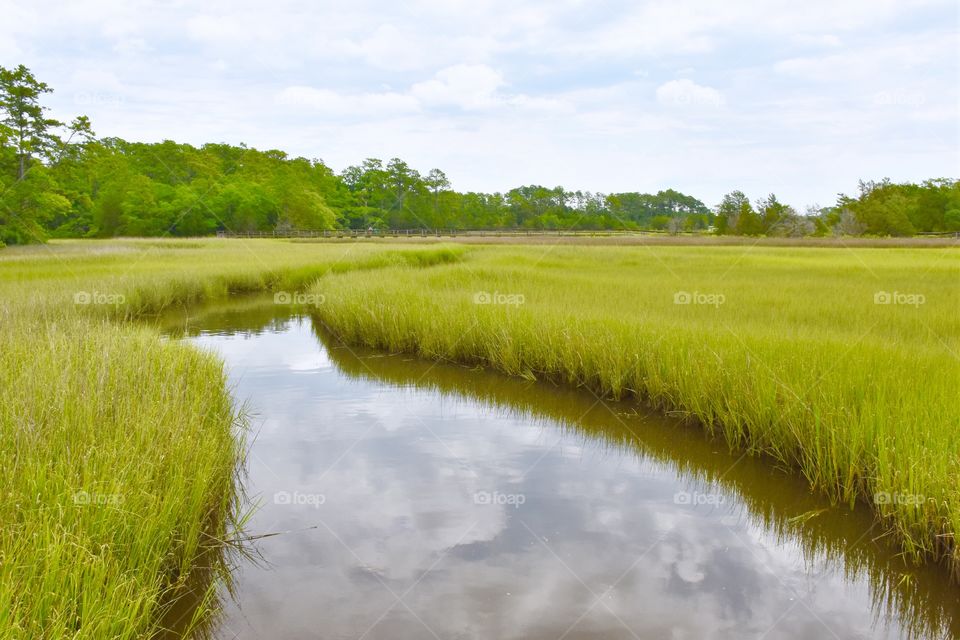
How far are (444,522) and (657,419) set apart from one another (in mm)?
3934

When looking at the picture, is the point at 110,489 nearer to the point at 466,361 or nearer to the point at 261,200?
the point at 466,361

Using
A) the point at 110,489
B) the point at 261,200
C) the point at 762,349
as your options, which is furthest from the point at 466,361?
the point at 261,200

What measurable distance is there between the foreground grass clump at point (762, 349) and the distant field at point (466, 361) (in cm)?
4

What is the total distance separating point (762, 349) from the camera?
813 cm

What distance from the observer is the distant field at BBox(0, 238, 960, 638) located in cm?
372

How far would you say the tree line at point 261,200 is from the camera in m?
29.3

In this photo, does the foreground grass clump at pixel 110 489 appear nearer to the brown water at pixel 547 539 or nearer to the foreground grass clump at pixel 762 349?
the brown water at pixel 547 539

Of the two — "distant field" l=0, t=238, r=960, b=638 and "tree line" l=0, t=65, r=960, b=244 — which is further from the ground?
"tree line" l=0, t=65, r=960, b=244

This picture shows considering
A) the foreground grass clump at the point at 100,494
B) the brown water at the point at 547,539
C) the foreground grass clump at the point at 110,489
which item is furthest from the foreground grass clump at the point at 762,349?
the foreground grass clump at the point at 100,494

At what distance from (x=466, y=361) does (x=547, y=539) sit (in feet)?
22.1

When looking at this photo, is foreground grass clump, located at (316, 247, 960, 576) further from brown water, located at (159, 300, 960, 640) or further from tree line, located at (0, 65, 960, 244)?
tree line, located at (0, 65, 960, 244)

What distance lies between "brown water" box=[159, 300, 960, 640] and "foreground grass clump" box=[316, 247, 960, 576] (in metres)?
0.45

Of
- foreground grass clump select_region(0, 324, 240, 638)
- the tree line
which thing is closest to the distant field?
foreground grass clump select_region(0, 324, 240, 638)

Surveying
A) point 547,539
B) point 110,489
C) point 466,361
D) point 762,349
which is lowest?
point 547,539
